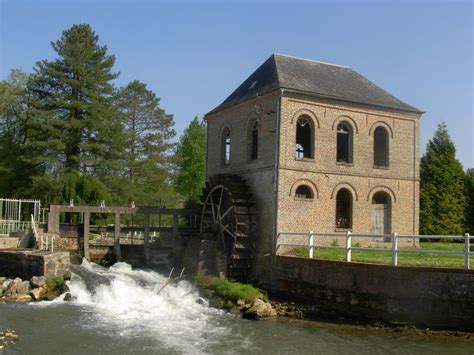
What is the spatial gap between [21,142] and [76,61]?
24.5 feet

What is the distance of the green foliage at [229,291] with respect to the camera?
15.8 meters

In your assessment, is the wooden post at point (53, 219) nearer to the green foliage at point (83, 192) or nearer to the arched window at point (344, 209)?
the green foliage at point (83, 192)

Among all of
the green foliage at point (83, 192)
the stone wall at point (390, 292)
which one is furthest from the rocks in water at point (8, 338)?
the green foliage at point (83, 192)

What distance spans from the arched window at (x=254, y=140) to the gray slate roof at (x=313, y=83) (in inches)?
44.7

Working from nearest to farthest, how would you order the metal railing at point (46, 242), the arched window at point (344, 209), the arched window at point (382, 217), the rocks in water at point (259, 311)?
the rocks in water at point (259, 311)
the metal railing at point (46, 242)
the arched window at point (344, 209)
the arched window at point (382, 217)

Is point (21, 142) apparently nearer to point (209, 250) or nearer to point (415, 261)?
point (209, 250)

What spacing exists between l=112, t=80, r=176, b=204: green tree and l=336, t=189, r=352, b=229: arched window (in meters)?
18.4

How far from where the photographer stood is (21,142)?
117 feet

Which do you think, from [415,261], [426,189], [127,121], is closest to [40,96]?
[127,121]

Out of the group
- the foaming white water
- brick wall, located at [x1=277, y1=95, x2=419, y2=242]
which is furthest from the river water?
brick wall, located at [x1=277, y1=95, x2=419, y2=242]

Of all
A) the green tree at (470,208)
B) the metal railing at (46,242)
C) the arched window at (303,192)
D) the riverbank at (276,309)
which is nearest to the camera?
the riverbank at (276,309)

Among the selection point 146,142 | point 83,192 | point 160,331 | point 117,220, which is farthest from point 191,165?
point 160,331

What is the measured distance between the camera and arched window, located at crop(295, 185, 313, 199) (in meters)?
19.3

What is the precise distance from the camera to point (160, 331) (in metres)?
12.5
